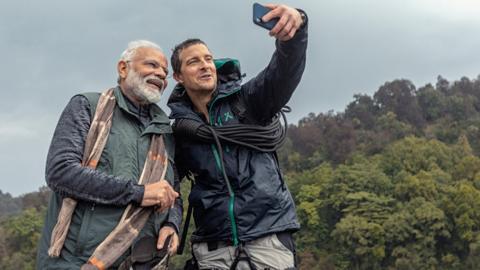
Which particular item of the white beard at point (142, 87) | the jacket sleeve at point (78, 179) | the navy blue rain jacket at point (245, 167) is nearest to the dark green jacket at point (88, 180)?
the jacket sleeve at point (78, 179)

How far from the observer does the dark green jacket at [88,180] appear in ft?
9.89

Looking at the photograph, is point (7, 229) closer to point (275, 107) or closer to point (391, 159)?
point (391, 159)

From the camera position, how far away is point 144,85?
135 inches

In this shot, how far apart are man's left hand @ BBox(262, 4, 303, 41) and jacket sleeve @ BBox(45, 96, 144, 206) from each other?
1.05m

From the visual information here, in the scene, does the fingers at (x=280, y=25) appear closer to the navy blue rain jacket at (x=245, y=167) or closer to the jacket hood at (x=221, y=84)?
the navy blue rain jacket at (x=245, y=167)

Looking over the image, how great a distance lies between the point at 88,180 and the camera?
9.88 ft

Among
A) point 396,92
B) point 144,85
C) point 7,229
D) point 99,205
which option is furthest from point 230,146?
point 396,92

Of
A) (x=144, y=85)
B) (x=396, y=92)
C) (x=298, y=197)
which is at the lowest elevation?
(x=144, y=85)

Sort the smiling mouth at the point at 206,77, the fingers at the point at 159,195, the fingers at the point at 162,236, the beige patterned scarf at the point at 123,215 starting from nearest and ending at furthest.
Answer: the beige patterned scarf at the point at 123,215
the fingers at the point at 159,195
the fingers at the point at 162,236
the smiling mouth at the point at 206,77

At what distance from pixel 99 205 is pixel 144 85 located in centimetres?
73

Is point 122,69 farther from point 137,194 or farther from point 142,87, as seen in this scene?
point 137,194

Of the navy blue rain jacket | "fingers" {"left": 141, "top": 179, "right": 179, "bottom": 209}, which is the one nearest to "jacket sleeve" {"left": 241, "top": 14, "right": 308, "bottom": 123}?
the navy blue rain jacket

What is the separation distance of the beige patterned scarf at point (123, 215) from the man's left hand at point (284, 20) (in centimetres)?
87

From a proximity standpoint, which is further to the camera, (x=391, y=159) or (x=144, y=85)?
(x=391, y=159)
